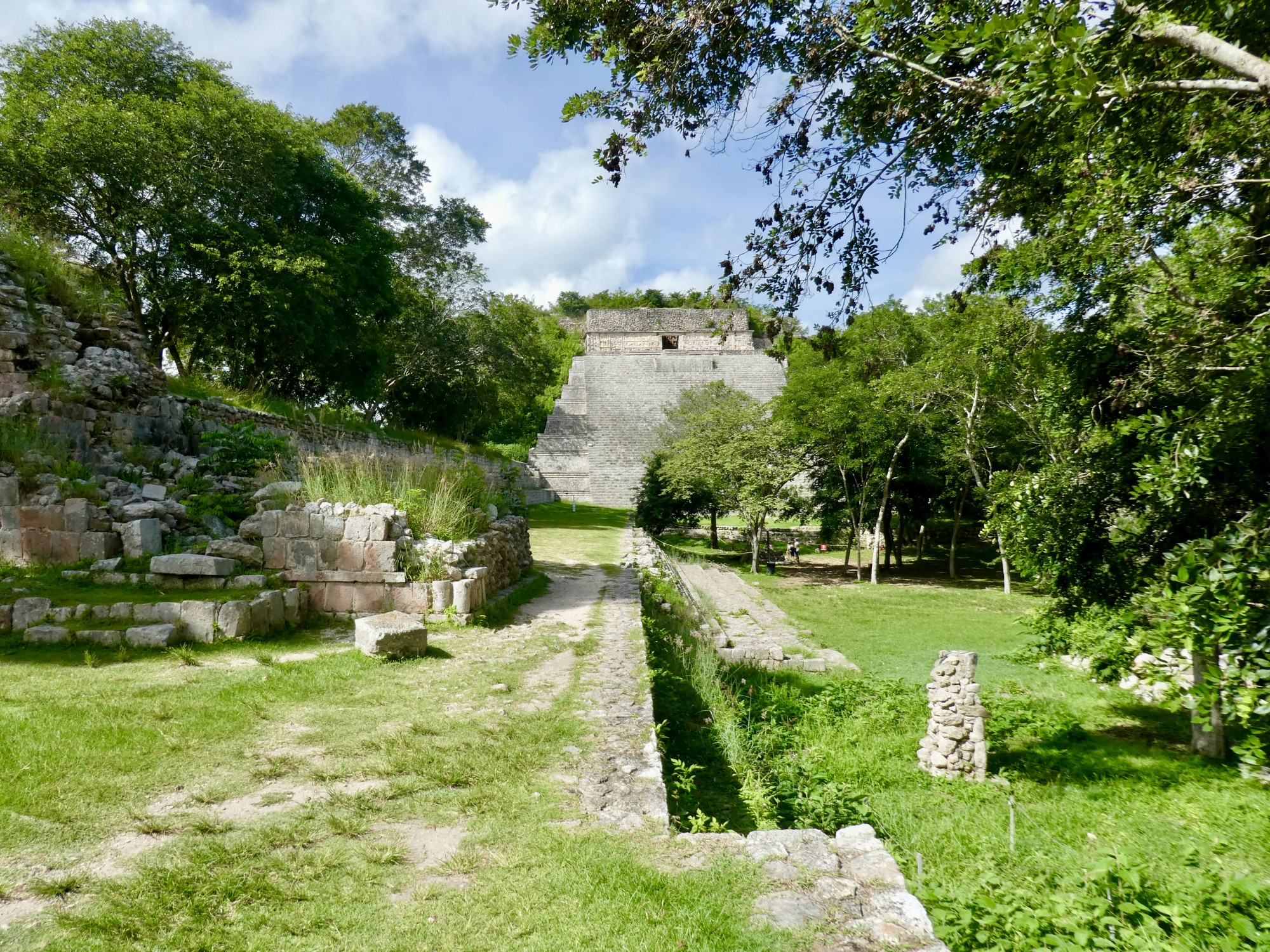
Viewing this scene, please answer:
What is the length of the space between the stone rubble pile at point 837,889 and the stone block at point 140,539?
6793 millimetres

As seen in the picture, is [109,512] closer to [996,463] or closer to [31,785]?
[31,785]

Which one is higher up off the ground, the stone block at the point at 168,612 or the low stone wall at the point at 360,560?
the low stone wall at the point at 360,560

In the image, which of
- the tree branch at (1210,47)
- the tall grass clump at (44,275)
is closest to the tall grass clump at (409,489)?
the tall grass clump at (44,275)

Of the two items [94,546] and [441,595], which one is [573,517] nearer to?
[441,595]

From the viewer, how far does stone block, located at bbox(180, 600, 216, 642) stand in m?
5.95

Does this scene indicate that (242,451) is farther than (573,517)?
No

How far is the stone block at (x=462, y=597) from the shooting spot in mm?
7172

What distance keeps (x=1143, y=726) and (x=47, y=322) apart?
1510 cm

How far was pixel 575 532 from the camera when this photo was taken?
19516 mm

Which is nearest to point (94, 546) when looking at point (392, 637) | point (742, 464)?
point (392, 637)

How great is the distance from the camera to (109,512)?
730cm

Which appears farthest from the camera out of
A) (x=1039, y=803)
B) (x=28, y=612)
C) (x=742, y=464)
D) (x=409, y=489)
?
(x=742, y=464)

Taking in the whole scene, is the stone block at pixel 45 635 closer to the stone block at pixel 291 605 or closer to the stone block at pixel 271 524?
the stone block at pixel 291 605

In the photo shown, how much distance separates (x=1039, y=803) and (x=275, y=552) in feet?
24.9
